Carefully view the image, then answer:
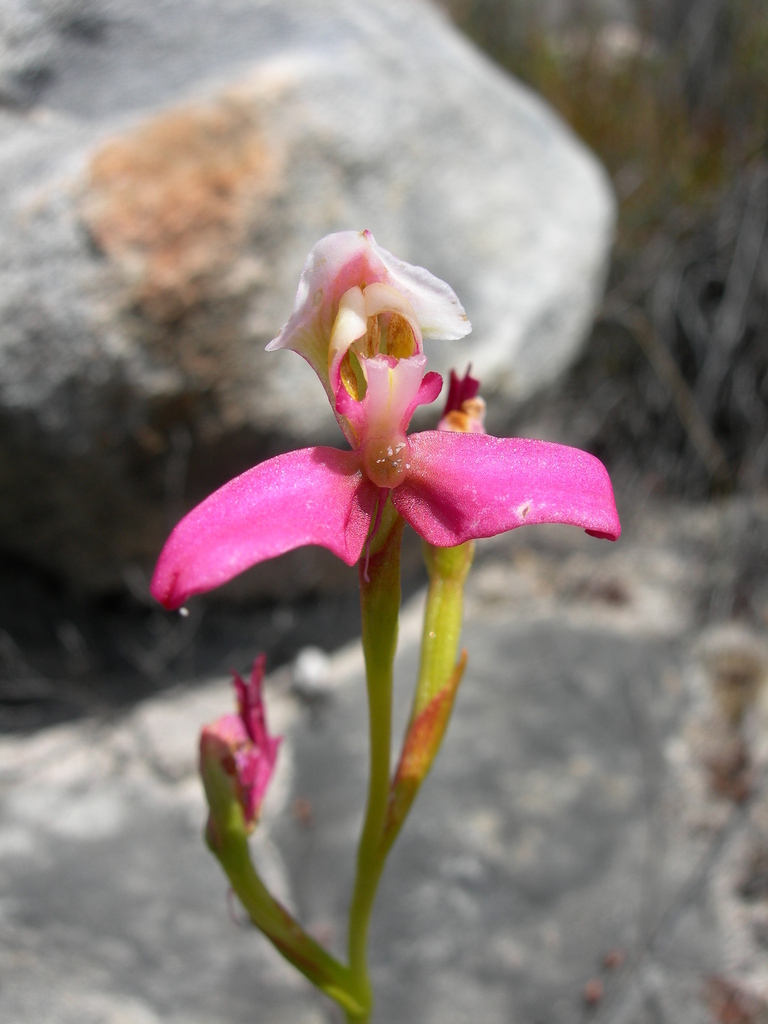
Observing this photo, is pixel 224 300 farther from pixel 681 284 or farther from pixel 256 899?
pixel 681 284

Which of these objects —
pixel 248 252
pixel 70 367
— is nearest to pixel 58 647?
pixel 70 367

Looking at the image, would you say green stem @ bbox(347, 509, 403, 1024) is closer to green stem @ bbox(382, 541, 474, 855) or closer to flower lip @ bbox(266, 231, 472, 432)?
green stem @ bbox(382, 541, 474, 855)

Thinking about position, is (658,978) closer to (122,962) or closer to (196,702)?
(122,962)

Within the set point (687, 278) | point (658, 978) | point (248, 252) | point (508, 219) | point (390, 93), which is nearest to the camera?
point (658, 978)

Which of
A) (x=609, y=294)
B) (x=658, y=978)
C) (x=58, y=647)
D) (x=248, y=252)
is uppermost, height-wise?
(x=248, y=252)

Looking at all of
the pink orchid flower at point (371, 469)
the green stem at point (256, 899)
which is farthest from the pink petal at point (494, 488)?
the green stem at point (256, 899)

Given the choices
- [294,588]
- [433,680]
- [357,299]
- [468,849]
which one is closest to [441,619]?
[433,680]
